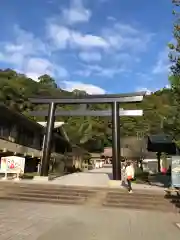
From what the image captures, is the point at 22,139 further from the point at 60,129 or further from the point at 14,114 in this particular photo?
the point at 60,129

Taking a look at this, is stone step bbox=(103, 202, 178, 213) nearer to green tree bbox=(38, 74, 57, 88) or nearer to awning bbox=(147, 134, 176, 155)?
awning bbox=(147, 134, 176, 155)

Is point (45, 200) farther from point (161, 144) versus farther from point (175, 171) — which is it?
point (161, 144)

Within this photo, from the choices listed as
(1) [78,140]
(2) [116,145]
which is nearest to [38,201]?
(2) [116,145]

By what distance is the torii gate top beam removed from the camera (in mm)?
22125

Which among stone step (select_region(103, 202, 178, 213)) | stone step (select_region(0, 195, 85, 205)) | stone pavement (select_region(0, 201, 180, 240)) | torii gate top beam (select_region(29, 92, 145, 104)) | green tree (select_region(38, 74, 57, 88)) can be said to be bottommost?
stone pavement (select_region(0, 201, 180, 240))

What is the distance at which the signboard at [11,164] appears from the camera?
20.1m

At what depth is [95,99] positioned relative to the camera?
75.7ft

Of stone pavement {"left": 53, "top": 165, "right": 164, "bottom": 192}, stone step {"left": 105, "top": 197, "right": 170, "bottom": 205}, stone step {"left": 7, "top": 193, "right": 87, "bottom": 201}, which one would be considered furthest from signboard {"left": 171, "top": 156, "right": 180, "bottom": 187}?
stone step {"left": 7, "top": 193, "right": 87, "bottom": 201}

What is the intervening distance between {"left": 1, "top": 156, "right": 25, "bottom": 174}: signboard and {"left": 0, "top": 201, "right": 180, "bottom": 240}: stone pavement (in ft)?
27.8

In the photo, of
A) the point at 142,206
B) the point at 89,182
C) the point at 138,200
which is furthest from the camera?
→ the point at 89,182

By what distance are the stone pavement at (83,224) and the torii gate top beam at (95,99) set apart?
11130 mm

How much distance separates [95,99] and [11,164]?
7.60 metres

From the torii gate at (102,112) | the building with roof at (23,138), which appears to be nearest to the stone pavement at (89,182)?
the torii gate at (102,112)

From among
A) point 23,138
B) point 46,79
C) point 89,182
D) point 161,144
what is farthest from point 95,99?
point 46,79
